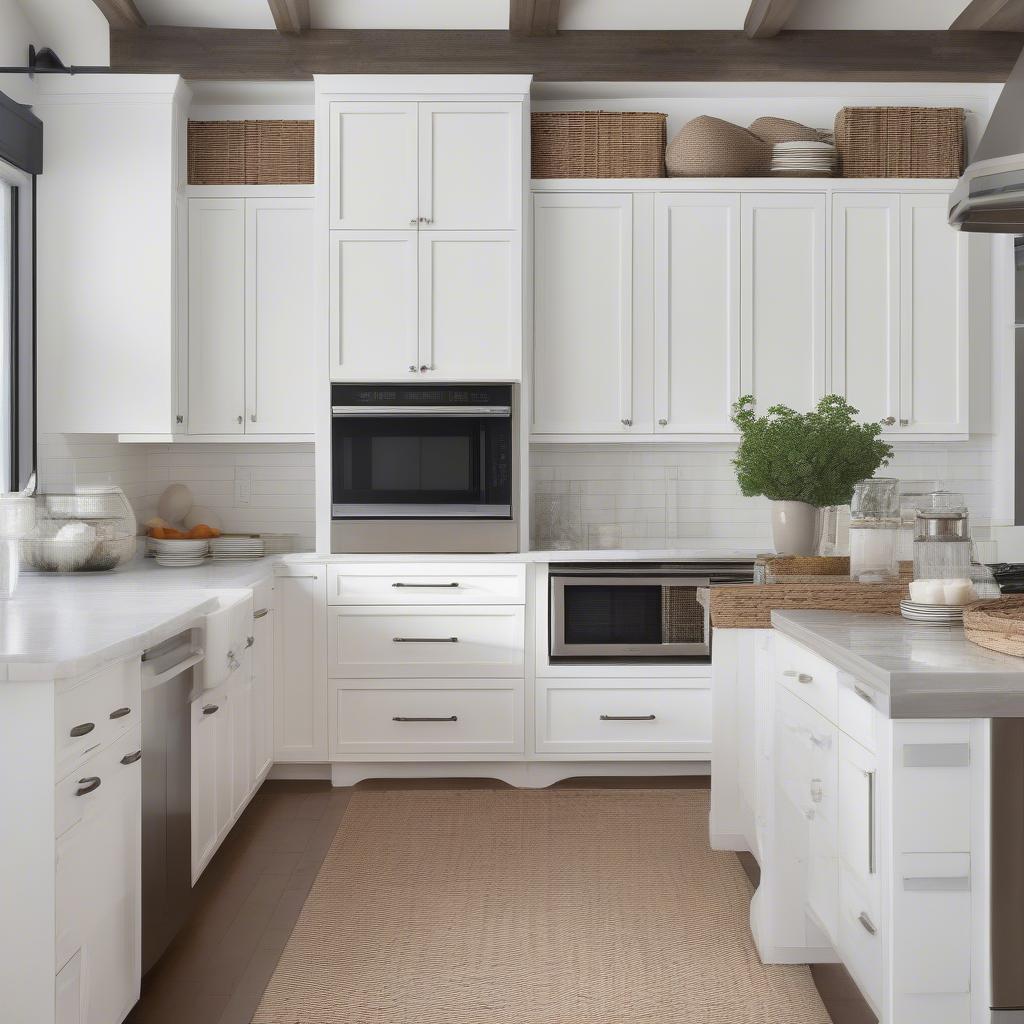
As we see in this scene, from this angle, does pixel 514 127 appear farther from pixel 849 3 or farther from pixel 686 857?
pixel 686 857

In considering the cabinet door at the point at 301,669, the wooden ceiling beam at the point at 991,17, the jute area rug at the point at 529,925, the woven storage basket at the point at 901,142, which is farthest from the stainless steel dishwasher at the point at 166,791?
the wooden ceiling beam at the point at 991,17

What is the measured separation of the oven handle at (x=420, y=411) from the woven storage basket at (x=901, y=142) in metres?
1.79

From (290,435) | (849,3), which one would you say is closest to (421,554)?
(290,435)

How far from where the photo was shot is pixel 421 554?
4.24 metres

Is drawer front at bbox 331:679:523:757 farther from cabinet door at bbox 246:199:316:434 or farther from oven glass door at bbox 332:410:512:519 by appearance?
cabinet door at bbox 246:199:316:434

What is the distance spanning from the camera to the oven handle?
4.23 metres

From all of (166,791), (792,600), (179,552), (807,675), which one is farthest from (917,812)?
(179,552)

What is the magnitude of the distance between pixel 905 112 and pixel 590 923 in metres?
3.44

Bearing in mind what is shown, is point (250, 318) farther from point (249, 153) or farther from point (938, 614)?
point (938, 614)

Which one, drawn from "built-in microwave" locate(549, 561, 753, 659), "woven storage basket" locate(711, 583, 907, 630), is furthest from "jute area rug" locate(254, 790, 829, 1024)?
"woven storage basket" locate(711, 583, 907, 630)

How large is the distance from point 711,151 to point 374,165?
1.36 metres

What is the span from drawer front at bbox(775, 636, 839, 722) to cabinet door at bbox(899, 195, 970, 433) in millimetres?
2276

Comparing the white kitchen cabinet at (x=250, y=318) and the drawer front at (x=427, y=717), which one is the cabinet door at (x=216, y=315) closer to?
the white kitchen cabinet at (x=250, y=318)

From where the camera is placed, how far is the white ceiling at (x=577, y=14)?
422 cm
